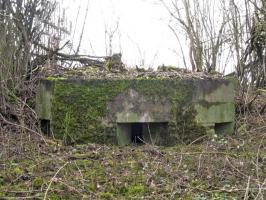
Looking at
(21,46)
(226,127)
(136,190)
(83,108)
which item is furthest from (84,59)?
(136,190)

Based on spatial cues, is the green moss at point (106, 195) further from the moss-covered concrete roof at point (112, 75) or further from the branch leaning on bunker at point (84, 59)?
the branch leaning on bunker at point (84, 59)

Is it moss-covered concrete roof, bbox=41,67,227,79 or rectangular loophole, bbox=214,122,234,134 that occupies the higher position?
moss-covered concrete roof, bbox=41,67,227,79

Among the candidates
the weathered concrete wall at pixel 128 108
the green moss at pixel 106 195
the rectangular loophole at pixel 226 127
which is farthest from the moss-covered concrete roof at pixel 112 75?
the green moss at pixel 106 195

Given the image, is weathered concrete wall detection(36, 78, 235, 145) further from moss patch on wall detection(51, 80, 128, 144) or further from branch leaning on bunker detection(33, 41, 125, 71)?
branch leaning on bunker detection(33, 41, 125, 71)

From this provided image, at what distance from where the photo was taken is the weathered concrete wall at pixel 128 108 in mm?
6176

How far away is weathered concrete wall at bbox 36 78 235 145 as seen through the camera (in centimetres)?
618

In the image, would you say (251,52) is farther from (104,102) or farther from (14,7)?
(14,7)

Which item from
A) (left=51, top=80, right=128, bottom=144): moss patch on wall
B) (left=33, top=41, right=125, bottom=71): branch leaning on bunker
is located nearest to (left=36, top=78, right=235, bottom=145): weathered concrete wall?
(left=51, top=80, right=128, bottom=144): moss patch on wall

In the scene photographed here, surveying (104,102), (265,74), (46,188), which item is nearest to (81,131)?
(104,102)

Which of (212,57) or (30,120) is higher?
(212,57)

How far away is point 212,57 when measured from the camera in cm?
945

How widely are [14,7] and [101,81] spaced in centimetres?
231

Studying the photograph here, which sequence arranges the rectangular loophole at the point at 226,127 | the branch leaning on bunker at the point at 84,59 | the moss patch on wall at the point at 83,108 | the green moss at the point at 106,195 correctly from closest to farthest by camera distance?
the green moss at the point at 106,195 → the moss patch on wall at the point at 83,108 → the rectangular loophole at the point at 226,127 → the branch leaning on bunker at the point at 84,59

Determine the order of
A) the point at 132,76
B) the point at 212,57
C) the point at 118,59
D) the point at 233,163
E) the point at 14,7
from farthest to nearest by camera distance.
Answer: the point at 212,57 < the point at 118,59 < the point at 14,7 < the point at 132,76 < the point at 233,163
